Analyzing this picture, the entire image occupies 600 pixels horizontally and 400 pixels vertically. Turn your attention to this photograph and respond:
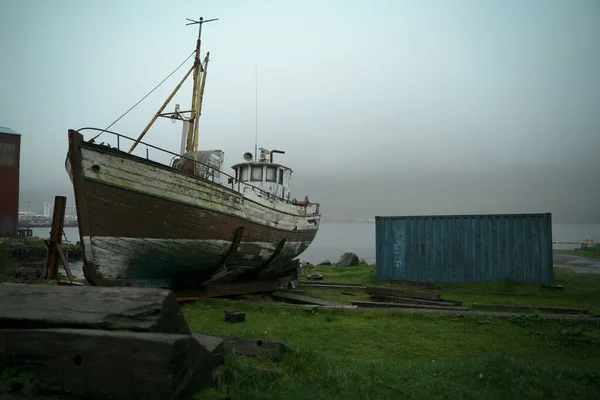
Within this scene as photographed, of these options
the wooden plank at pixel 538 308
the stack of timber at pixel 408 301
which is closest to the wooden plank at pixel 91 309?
the stack of timber at pixel 408 301

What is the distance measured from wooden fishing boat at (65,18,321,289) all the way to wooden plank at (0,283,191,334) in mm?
5522

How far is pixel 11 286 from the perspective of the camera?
10.3 feet

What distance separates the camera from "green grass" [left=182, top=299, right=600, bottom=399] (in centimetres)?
329

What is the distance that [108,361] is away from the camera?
7.91 ft

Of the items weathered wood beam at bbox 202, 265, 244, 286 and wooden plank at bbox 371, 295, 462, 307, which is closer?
wooden plank at bbox 371, 295, 462, 307

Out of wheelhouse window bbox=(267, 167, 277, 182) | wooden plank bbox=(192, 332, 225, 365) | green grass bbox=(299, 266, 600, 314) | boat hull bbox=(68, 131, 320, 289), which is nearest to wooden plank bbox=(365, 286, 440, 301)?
green grass bbox=(299, 266, 600, 314)

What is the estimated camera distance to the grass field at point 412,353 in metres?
3.29

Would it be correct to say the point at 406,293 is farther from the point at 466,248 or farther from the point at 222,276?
the point at 222,276

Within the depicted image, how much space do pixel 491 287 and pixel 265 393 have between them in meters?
11.2

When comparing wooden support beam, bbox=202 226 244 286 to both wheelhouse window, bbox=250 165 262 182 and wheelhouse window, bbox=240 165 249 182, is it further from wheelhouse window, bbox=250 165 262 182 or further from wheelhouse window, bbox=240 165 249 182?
wheelhouse window, bbox=240 165 249 182

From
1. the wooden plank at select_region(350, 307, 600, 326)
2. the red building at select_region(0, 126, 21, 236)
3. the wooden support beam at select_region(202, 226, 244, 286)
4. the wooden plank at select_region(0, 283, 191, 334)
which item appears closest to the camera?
the wooden plank at select_region(0, 283, 191, 334)

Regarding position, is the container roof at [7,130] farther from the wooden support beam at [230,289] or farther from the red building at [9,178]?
the wooden support beam at [230,289]

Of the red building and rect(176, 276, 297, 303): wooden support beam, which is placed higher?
the red building

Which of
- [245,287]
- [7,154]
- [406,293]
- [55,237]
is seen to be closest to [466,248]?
[406,293]
